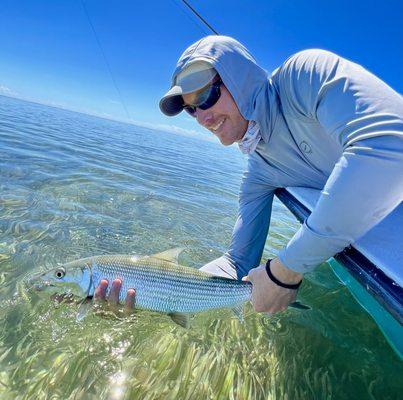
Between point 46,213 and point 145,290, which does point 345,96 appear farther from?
point 46,213

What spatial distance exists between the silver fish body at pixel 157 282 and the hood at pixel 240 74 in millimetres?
1409

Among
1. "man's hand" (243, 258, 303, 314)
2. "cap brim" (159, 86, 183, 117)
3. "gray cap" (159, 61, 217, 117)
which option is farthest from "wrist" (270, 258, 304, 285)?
"cap brim" (159, 86, 183, 117)

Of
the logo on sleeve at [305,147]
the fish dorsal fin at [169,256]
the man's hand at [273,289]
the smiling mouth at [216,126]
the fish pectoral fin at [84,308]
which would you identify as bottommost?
the fish pectoral fin at [84,308]

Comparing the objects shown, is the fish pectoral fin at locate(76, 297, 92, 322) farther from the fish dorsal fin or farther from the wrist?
the wrist

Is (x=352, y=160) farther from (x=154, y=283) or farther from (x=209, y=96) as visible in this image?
(x=154, y=283)

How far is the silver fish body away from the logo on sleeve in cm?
123

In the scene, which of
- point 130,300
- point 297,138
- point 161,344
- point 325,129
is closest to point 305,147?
point 297,138

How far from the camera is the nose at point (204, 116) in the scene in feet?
9.71

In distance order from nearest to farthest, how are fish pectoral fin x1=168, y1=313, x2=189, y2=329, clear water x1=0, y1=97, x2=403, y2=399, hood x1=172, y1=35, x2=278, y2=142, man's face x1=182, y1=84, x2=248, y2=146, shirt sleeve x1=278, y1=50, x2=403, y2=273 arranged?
shirt sleeve x1=278, y1=50, x2=403, y2=273
hood x1=172, y1=35, x2=278, y2=142
clear water x1=0, y1=97, x2=403, y2=399
man's face x1=182, y1=84, x2=248, y2=146
fish pectoral fin x1=168, y1=313, x2=189, y2=329

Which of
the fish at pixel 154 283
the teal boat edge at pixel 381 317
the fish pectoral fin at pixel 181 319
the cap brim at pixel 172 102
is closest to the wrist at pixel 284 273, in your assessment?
the fish at pixel 154 283

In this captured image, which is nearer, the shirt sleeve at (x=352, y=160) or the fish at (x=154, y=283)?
the shirt sleeve at (x=352, y=160)

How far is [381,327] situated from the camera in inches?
148

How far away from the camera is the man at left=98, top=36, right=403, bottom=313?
5.77 ft

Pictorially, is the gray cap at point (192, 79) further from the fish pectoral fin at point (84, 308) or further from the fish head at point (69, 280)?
the fish pectoral fin at point (84, 308)
